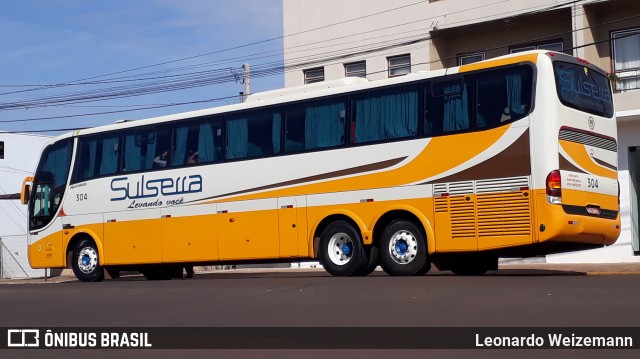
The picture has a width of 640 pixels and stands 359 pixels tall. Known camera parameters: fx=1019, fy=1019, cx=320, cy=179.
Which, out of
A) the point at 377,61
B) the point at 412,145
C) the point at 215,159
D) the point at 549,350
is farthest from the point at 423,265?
the point at 377,61

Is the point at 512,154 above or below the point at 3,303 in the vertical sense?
above

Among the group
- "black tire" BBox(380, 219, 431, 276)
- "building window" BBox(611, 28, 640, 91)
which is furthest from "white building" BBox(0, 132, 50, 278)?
"black tire" BBox(380, 219, 431, 276)

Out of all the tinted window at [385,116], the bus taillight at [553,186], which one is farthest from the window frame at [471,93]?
the bus taillight at [553,186]

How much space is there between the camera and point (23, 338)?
37.0 feet

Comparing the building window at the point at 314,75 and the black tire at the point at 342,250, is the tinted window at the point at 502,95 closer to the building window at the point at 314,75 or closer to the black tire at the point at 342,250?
the black tire at the point at 342,250

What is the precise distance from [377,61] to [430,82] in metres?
16.2

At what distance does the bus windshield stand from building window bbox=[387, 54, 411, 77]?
13133mm

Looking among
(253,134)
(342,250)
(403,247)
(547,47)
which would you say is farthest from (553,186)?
(547,47)

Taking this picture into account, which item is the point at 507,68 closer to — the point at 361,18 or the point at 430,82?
the point at 430,82

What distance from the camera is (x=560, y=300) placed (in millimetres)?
12664

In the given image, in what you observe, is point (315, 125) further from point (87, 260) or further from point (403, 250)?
point (87, 260)

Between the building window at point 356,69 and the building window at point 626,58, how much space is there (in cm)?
882

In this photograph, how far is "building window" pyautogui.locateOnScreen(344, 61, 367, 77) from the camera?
35.2m

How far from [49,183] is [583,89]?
13544mm
